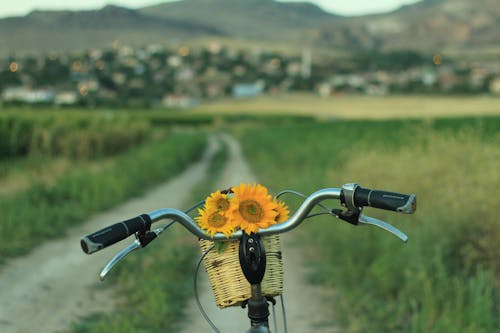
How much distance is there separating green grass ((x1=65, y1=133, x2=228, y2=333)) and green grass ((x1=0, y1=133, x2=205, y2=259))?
177 centimetres

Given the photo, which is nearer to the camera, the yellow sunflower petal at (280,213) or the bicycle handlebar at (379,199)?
the bicycle handlebar at (379,199)

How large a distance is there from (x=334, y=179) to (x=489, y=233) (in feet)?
15.4

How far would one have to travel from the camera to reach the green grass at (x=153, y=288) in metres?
5.30

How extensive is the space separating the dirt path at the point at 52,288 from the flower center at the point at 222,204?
153 inches

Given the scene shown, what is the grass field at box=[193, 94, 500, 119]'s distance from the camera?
5322cm

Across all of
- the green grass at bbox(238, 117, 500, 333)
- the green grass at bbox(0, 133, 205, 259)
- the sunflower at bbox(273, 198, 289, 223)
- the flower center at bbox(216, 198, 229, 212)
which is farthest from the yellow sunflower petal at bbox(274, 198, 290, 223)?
the green grass at bbox(0, 133, 205, 259)

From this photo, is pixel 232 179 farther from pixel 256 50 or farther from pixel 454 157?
pixel 256 50

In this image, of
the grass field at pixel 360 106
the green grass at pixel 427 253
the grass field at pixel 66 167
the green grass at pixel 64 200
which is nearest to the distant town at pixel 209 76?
the grass field at pixel 360 106

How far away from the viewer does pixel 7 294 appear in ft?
20.8

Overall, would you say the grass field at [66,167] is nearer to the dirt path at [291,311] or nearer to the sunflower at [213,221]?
the dirt path at [291,311]

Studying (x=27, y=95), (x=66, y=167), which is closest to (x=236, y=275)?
(x=66, y=167)

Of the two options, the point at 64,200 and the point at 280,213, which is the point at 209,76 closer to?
the point at 64,200

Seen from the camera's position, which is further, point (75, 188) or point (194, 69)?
point (194, 69)

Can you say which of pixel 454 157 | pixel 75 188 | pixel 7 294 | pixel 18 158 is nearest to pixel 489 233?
pixel 454 157
